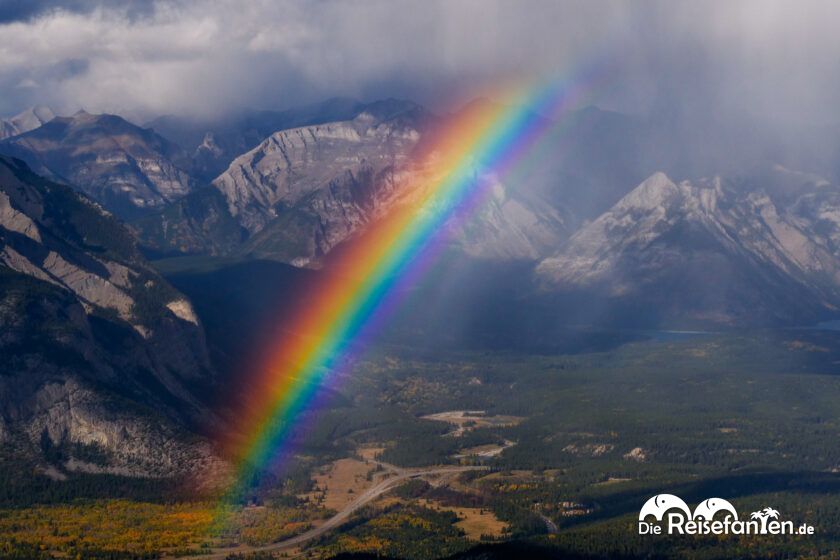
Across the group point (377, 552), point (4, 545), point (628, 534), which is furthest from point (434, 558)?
point (4, 545)

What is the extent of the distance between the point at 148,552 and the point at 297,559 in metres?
20.4

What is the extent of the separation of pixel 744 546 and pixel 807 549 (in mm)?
7953

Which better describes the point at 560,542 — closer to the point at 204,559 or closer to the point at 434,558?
the point at 434,558

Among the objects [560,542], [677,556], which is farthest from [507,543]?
[677,556]

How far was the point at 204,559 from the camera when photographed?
650 ft

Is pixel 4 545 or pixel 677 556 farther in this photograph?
pixel 4 545

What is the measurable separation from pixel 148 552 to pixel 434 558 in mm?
39254

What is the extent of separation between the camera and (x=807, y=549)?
624 feet

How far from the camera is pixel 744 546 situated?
629 feet

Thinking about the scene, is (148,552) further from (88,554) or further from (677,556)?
(677,556)

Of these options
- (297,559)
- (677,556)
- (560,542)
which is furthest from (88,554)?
(677,556)

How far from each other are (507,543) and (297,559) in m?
29.8

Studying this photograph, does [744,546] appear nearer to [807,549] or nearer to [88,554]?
[807,549]

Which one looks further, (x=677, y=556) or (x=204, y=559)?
A: (x=204, y=559)
